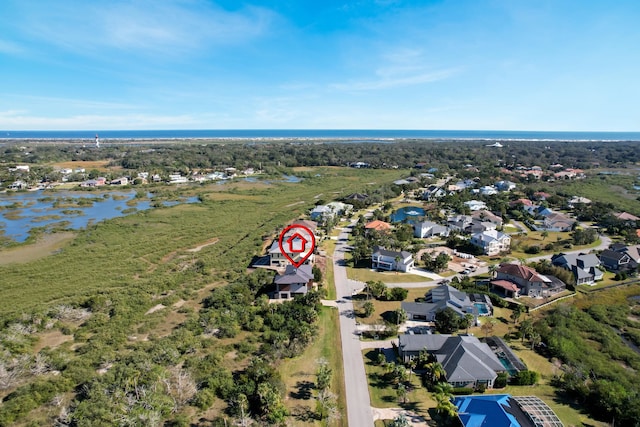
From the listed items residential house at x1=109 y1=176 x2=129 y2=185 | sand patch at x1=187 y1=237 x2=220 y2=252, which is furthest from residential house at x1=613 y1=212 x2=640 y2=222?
residential house at x1=109 y1=176 x2=129 y2=185

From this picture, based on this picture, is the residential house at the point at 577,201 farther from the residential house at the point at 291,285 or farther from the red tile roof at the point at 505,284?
the residential house at the point at 291,285

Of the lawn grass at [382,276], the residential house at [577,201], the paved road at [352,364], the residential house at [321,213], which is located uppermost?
the residential house at [577,201]

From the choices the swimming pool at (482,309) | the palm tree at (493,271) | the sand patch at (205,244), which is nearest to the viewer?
the swimming pool at (482,309)

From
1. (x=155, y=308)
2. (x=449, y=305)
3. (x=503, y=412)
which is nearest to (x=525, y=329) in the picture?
(x=449, y=305)

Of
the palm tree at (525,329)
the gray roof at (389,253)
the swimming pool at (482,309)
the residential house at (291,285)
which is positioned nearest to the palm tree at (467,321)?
the swimming pool at (482,309)

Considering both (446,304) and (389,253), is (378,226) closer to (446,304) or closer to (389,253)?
(389,253)

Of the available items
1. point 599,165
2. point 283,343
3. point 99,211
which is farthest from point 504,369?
point 599,165

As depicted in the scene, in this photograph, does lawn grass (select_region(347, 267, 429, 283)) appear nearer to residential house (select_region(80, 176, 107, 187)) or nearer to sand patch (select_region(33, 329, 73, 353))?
sand patch (select_region(33, 329, 73, 353))
